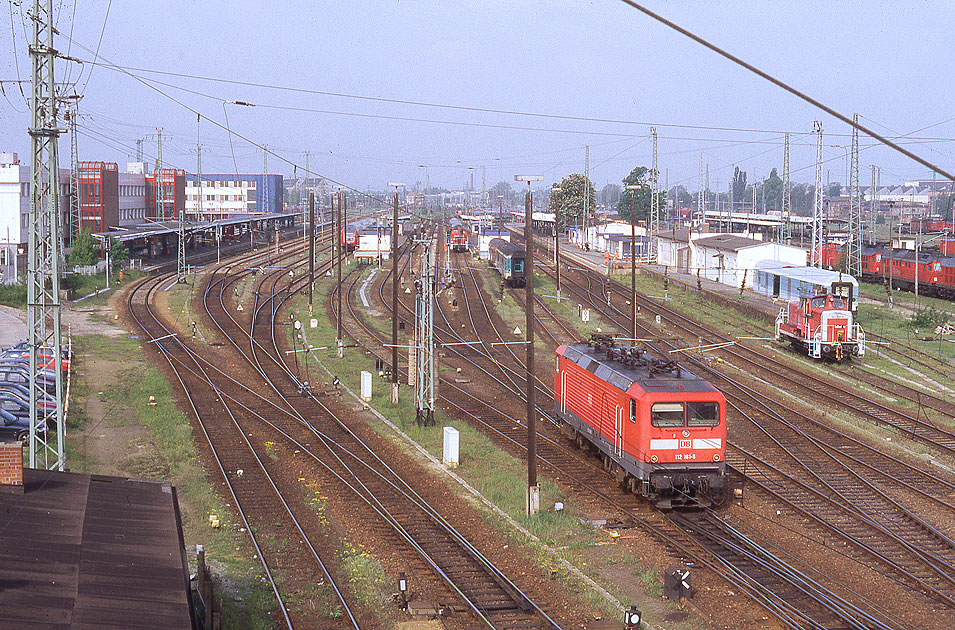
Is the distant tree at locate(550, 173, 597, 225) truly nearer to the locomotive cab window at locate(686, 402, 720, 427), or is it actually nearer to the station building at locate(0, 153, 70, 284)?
the station building at locate(0, 153, 70, 284)

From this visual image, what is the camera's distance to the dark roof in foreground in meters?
9.13

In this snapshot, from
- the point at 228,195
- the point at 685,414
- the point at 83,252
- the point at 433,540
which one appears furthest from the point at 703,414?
the point at 228,195

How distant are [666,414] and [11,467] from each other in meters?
11.6

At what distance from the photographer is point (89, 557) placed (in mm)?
10711

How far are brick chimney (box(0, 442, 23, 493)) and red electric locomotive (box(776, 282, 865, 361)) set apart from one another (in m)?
31.6

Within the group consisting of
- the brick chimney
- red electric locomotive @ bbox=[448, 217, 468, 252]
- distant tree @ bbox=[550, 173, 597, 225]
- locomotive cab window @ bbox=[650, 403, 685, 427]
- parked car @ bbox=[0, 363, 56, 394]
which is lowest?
parked car @ bbox=[0, 363, 56, 394]

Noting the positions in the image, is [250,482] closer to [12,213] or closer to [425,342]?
[425,342]

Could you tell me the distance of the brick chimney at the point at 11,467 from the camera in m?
12.3

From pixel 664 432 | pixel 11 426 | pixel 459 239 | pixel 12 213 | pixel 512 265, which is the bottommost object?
pixel 11 426

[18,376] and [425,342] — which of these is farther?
[18,376]

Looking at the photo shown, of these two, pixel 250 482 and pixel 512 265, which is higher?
pixel 512 265

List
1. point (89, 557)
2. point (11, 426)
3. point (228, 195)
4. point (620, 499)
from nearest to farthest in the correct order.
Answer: point (89, 557), point (620, 499), point (11, 426), point (228, 195)

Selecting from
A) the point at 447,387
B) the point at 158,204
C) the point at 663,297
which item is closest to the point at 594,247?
the point at 663,297

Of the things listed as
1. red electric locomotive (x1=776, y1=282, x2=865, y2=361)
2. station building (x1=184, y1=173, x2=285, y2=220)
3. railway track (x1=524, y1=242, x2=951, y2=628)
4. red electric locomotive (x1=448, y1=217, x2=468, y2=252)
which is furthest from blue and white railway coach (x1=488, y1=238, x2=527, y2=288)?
station building (x1=184, y1=173, x2=285, y2=220)
